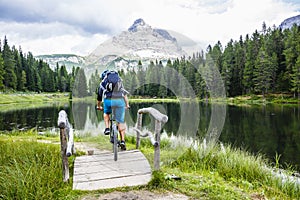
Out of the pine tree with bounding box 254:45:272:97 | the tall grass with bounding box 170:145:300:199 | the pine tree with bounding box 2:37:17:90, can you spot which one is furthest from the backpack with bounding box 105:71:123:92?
the pine tree with bounding box 2:37:17:90

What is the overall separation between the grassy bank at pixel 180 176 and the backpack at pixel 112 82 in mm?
1810

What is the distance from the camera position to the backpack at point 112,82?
19.1ft

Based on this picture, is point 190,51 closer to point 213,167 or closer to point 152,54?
point 152,54

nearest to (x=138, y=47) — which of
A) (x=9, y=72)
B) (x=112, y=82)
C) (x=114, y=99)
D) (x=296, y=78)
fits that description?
(x=112, y=82)

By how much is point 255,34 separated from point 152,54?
201 ft

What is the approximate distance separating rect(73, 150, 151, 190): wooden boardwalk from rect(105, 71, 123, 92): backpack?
4.84 ft

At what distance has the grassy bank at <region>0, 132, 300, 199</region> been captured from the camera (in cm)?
409

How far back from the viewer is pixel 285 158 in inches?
430

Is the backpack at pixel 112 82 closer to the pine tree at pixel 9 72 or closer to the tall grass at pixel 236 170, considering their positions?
the tall grass at pixel 236 170

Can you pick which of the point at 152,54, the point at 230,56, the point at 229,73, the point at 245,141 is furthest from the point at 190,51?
the point at 230,56

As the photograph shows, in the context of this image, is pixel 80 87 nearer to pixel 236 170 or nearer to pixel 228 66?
pixel 236 170

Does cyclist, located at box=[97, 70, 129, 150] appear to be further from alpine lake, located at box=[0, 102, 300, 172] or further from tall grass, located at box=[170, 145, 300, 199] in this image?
tall grass, located at box=[170, 145, 300, 199]

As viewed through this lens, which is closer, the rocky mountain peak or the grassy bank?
the grassy bank

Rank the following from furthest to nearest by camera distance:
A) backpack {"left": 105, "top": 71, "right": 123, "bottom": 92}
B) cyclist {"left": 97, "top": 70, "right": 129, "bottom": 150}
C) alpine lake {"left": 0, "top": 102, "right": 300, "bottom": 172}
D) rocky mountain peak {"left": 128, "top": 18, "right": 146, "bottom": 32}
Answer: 1. alpine lake {"left": 0, "top": 102, "right": 300, "bottom": 172}
2. rocky mountain peak {"left": 128, "top": 18, "right": 146, "bottom": 32}
3. cyclist {"left": 97, "top": 70, "right": 129, "bottom": 150}
4. backpack {"left": 105, "top": 71, "right": 123, "bottom": 92}
